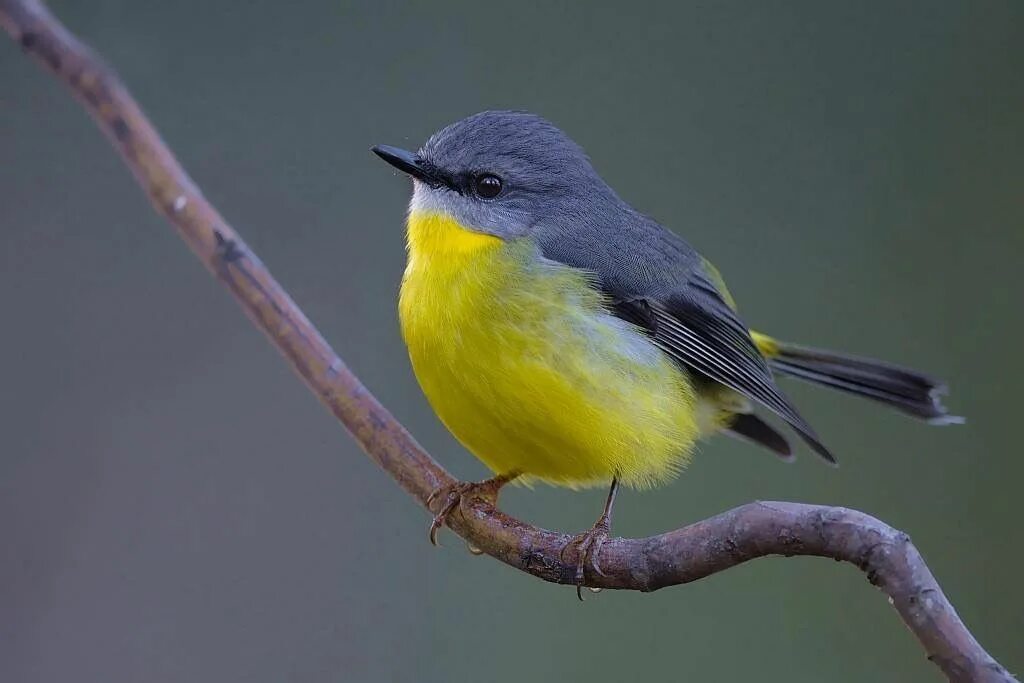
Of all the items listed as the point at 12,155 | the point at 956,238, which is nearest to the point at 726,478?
the point at 956,238

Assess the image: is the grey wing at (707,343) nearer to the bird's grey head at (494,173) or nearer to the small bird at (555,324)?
the small bird at (555,324)

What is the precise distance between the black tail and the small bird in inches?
2.7

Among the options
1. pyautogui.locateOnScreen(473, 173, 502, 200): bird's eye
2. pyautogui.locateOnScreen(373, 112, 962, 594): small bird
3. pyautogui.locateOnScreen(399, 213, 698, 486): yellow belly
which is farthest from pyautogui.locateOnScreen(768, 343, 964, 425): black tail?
pyautogui.locateOnScreen(473, 173, 502, 200): bird's eye

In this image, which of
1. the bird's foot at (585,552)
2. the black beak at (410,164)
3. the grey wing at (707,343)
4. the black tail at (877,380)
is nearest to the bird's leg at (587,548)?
the bird's foot at (585,552)

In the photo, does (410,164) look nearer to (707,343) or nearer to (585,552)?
(707,343)

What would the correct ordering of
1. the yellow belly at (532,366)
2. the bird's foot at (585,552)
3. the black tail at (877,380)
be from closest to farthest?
the bird's foot at (585,552), the yellow belly at (532,366), the black tail at (877,380)

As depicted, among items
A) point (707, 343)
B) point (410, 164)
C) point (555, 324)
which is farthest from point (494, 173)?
point (707, 343)

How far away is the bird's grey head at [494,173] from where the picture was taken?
7.03 ft

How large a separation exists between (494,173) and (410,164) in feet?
0.55

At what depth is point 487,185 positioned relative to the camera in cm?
217

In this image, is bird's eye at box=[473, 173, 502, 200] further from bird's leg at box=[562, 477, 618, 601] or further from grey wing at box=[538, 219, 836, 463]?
bird's leg at box=[562, 477, 618, 601]

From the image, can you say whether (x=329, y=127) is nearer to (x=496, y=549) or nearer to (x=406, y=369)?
(x=406, y=369)

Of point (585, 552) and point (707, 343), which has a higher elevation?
point (707, 343)

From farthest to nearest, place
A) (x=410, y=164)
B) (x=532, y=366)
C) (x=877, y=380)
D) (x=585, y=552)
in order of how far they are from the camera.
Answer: (x=877, y=380)
(x=410, y=164)
(x=532, y=366)
(x=585, y=552)
